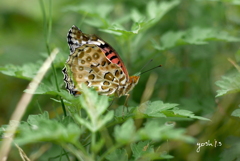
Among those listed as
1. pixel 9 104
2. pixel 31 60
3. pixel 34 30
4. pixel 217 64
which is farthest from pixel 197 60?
pixel 34 30

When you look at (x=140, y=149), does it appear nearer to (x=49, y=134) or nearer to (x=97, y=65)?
(x=49, y=134)

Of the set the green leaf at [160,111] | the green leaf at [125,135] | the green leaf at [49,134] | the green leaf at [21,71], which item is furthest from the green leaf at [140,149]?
the green leaf at [21,71]

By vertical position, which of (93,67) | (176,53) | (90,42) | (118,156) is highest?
(90,42)

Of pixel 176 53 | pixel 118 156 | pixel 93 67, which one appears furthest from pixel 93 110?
pixel 176 53

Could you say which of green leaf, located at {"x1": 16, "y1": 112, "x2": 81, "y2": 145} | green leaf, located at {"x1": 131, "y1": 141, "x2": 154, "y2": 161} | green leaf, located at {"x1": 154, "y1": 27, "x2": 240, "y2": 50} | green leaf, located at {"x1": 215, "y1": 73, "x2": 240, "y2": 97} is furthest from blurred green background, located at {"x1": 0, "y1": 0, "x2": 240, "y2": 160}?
green leaf, located at {"x1": 16, "y1": 112, "x2": 81, "y2": 145}

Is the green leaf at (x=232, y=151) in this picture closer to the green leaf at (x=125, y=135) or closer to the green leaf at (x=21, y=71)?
the green leaf at (x=125, y=135)

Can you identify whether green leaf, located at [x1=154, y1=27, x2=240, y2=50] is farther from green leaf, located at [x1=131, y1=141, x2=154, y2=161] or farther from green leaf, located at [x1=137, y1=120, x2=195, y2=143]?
green leaf, located at [x1=137, y1=120, x2=195, y2=143]
